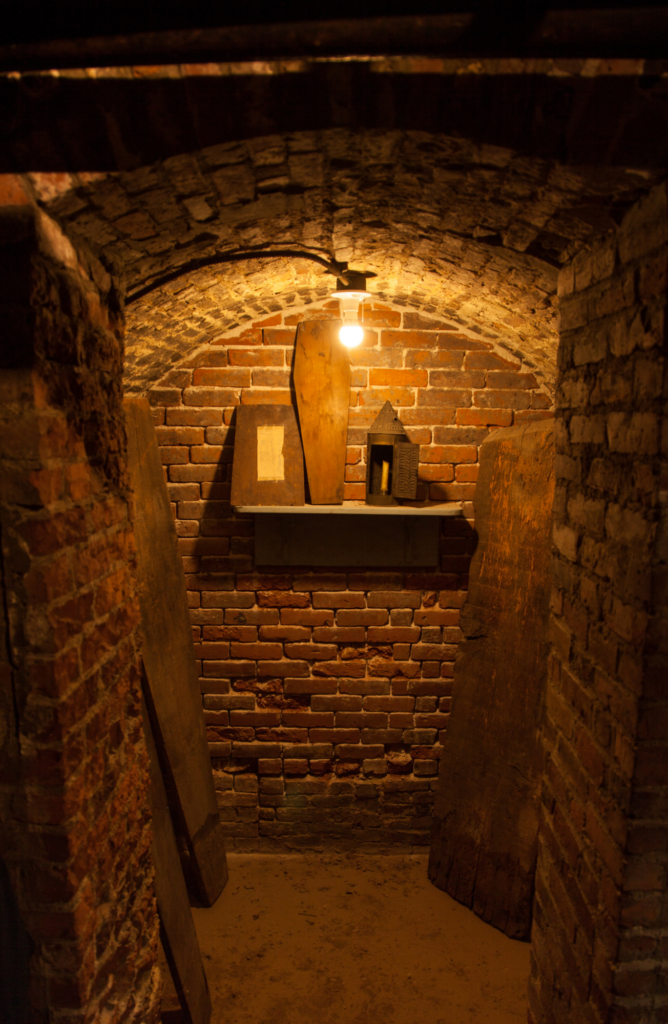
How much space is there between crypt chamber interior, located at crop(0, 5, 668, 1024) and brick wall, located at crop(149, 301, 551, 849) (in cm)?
1

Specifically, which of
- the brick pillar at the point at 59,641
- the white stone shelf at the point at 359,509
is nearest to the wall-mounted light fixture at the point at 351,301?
the white stone shelf at the point at 359,509

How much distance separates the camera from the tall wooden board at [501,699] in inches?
89.1

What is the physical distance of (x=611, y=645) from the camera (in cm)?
123

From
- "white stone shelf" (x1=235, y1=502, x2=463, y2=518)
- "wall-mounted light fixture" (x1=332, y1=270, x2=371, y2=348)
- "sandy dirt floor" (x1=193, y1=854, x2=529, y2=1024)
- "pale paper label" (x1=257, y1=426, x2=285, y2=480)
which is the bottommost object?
"sandy dirt floor" (x1=193, y1=854, x2=529, y2=1024)

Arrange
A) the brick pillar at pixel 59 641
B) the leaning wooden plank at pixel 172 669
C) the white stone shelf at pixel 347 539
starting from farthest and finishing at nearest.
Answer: the white stone shelf at pixel 347 539 → the leaning wooden plank at pixel 172 669 → the brick pillar at pixel 59 641

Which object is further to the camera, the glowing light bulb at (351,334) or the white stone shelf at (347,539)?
the white stone shelf at (347,539)

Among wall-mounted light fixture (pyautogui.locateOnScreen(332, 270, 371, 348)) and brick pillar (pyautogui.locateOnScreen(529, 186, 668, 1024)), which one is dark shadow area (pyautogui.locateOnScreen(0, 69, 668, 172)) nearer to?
brick pillar (pyautogui.locateOnScreen(529, 186, 668, 1024))

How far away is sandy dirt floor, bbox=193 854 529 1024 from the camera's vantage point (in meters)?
2.10

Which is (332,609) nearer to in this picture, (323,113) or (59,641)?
(59,641)

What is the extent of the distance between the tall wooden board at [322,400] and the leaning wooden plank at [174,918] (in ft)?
3.66

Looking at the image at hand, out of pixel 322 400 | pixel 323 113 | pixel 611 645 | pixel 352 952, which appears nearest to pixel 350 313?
pixel 322 400

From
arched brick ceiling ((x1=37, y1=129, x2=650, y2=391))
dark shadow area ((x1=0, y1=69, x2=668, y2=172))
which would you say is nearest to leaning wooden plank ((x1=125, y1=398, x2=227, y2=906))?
arched brick ceiling ((x1=37, y1=129, x2=650, y2=391))

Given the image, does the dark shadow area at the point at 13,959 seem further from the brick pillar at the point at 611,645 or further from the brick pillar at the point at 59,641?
the brick pillar at the point at 611,645

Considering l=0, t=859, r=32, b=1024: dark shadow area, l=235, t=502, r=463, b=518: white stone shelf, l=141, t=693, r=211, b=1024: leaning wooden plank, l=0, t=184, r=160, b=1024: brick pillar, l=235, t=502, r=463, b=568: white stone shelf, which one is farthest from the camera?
l=235, t=502, r=463, b=568: white stone shelf
